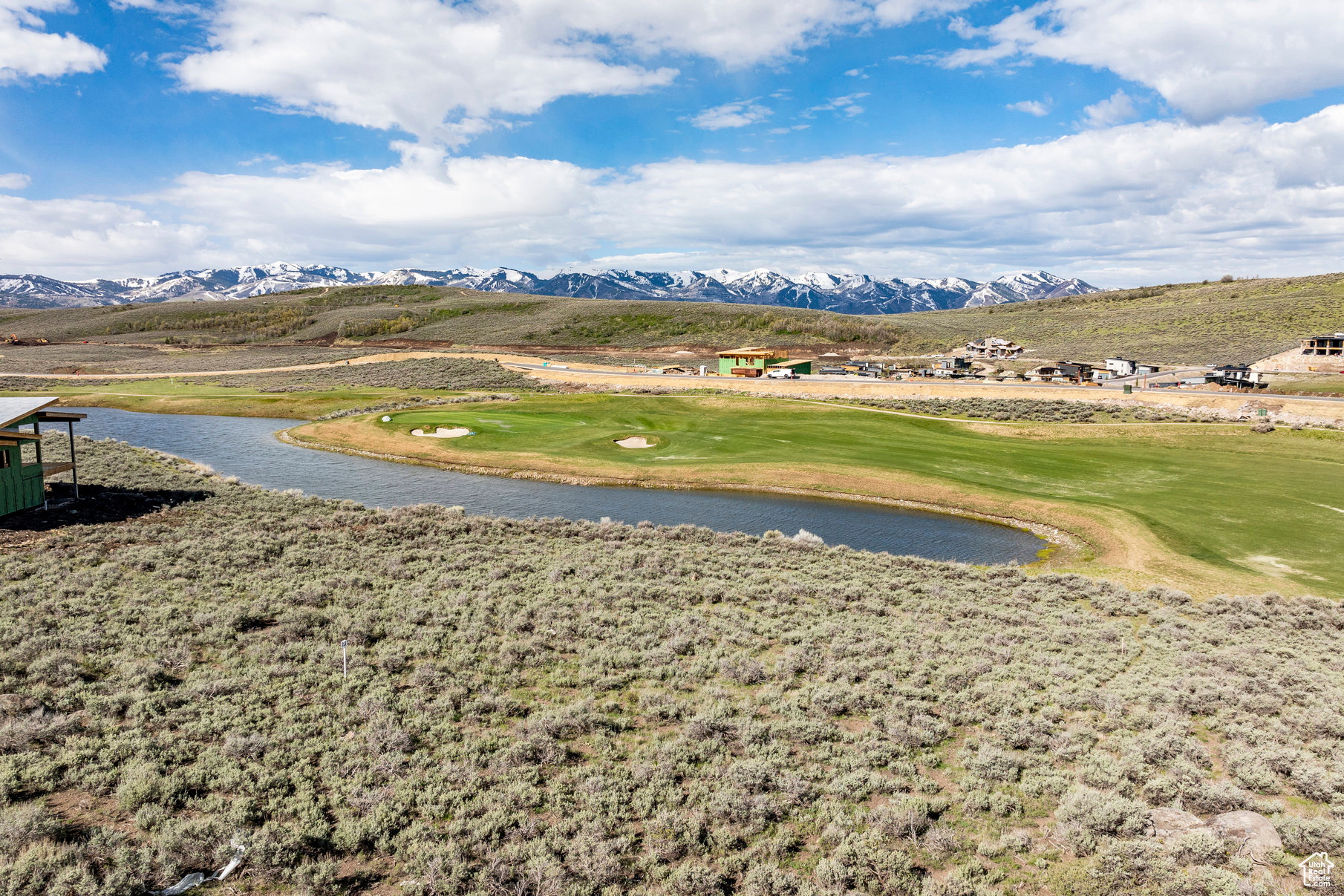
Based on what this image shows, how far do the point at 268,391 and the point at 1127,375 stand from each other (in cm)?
10175

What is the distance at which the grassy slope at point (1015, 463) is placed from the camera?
24844mm

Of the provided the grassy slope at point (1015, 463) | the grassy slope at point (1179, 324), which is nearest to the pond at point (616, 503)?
the grassy slope at point (1015, 463)

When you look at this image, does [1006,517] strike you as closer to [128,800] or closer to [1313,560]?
[1313,560]

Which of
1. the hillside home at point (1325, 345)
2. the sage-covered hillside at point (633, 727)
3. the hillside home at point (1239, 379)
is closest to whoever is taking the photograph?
the sage-covered hillside at point (633, 727)

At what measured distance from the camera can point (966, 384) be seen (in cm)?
6944

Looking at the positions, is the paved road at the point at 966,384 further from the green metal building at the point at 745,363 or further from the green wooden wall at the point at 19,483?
the green wooden wall at the point at 19,483

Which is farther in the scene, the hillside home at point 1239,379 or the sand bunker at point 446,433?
the hillside home at point 1239,379

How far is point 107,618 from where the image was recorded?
15.2 meters

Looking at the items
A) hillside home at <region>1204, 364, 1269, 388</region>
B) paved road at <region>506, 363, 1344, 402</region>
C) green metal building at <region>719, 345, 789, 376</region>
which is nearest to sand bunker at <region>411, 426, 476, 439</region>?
paved road at <region>506, 363, 1344, 402</region>

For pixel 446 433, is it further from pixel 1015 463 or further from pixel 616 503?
pixel 1015 463

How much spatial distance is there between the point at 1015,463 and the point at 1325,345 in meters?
68.7

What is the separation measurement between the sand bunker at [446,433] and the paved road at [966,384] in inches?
1374

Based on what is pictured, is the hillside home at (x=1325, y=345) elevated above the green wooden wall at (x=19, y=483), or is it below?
above

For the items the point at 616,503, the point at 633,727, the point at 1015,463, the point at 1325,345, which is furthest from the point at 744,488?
the point at 1325,345
